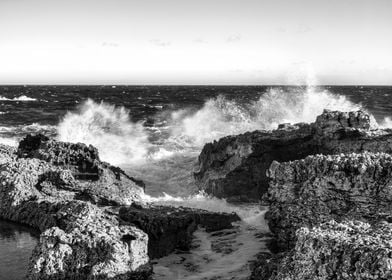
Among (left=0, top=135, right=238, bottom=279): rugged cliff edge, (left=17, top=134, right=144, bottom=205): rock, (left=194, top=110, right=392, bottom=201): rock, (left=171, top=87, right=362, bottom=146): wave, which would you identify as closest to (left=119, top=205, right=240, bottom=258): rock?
(left=0, top=135, right=238, bottom=279): rugged cliff edge

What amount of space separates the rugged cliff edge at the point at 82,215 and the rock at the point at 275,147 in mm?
2466

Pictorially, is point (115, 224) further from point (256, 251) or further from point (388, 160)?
point (388, 160)

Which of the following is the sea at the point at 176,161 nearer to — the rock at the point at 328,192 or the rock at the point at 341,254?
the rock at the point at 328,192

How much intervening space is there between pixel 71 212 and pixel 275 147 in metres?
7.11

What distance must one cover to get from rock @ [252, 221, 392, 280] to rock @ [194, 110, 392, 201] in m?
6.38

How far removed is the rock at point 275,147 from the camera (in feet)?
41.3

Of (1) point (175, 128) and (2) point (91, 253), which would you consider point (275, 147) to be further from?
(1) point (175, 128)

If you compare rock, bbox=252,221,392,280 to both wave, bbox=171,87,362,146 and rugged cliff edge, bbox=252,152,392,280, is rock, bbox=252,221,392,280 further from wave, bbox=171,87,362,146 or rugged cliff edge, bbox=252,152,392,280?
wave, bbox=171,87,362,146

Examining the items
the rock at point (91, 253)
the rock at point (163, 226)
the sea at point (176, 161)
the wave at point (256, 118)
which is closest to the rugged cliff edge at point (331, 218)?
the sea at point (176, 161)

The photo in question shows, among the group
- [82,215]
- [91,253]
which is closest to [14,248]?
[82,215]

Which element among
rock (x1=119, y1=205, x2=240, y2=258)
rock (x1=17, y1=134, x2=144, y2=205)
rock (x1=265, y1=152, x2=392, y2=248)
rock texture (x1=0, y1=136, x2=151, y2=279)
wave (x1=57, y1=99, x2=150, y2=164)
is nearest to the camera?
rock texture (x1=0, y1=136, x2=151, y2=279)

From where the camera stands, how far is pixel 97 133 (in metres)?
28.9

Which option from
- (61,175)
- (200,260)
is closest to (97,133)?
(61,175)

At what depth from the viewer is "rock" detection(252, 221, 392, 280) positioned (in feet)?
17.3
